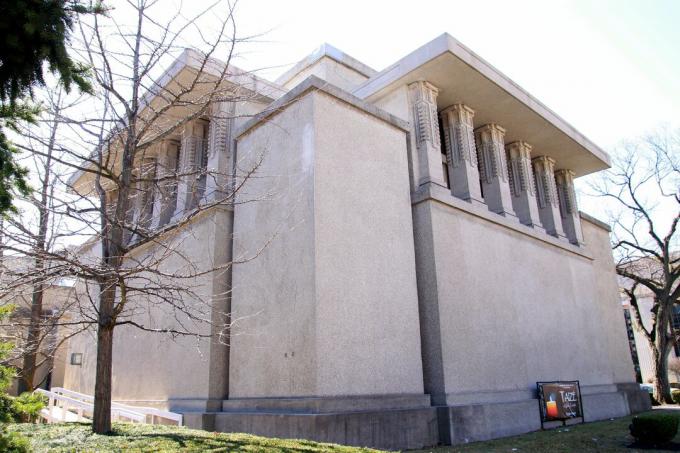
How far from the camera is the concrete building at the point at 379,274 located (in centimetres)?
1077

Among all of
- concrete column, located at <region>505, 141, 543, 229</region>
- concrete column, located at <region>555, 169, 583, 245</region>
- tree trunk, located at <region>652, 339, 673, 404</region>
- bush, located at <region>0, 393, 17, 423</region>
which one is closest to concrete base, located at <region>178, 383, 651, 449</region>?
bush, located at <region>0, 393, 17, 423</region>

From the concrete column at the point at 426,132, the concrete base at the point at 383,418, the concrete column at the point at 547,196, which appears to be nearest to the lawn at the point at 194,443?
the concrete base at the point at 383,418

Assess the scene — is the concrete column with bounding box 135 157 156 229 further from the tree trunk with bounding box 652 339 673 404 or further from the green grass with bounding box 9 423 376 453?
the tree trunk with bounding box 652 339 673 404

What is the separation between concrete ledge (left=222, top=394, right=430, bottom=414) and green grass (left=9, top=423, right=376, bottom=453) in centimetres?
225

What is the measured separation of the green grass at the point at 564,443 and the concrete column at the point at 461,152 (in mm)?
6443

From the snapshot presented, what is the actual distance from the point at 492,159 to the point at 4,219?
14.0 metres

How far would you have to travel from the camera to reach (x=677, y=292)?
79.0 feet

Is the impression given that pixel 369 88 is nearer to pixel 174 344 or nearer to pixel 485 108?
pixel 485 108

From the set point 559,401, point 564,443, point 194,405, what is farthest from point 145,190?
point 559,401

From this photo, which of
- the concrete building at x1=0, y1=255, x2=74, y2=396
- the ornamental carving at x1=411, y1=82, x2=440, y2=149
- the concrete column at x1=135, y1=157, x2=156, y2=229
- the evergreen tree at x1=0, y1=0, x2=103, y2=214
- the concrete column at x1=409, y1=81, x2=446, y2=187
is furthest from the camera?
the ornamental carving at x1=411, y1=82, x2=440, y2=149

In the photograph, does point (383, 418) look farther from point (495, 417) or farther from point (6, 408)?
point (6, 408)

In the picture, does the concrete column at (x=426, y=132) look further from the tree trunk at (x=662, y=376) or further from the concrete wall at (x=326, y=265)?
the tree trunk at (x=662, y=376)

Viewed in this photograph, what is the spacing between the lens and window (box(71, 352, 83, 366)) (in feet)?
69.3

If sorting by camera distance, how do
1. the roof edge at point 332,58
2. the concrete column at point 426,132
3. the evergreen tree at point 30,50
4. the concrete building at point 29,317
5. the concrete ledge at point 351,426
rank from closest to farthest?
the evergreen tree at point 30,50 → the concrete building at point 29,317 → the concrete ledge at point 351,426 → the concrete column at point 426,132 → the roof edge at point 332,58
